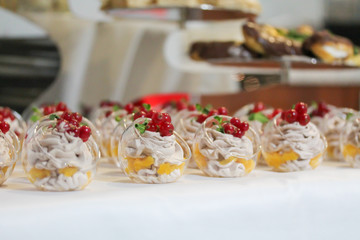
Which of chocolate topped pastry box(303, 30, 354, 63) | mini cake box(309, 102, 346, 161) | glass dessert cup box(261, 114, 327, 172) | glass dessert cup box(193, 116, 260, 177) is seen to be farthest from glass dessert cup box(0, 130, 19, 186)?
chocolate topped pastry box(303, 30, 354, 63)

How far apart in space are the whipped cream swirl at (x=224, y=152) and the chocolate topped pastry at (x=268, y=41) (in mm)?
1221

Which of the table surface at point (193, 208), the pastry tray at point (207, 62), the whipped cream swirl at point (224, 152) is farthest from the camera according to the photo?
the pastry tray at point (207, 62)

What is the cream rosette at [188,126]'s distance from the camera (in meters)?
1.81

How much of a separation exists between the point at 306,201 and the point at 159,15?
6.19 ft

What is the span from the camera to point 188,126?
6.09 feet

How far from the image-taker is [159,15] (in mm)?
3129

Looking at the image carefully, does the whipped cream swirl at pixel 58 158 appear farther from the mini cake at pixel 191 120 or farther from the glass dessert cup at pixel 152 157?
the mini cake at pixel 191 120

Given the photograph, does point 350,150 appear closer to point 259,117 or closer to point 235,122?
point 259,117

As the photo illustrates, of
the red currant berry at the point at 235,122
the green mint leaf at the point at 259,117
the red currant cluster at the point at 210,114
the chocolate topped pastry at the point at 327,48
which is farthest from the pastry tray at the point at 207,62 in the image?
the red currant berry at the point at 235,122

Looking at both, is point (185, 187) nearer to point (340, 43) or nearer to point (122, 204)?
point (122, 204)

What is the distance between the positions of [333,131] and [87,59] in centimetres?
165

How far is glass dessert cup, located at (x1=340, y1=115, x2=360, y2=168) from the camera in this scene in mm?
1826

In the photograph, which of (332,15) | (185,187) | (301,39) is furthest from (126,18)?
(332,15)

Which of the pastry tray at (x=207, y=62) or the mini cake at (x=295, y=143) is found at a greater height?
the mini cake at (x=295, y=143)
